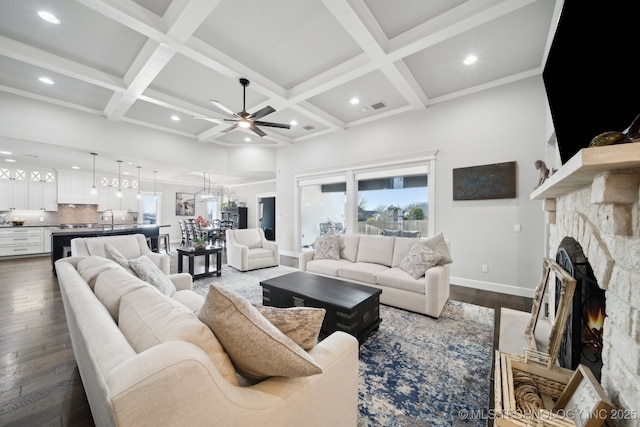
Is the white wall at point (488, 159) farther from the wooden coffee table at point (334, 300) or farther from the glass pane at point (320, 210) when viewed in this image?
the wooden coffee table at point (334, 300)

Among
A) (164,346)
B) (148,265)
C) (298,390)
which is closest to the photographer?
(164,346)

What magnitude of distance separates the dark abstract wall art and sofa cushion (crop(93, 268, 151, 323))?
4.36 metres

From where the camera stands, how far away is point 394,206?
5.11 m

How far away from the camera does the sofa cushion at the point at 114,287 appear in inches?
48.9

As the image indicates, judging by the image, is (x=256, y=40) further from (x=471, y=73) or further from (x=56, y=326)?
(x=56, y=326)

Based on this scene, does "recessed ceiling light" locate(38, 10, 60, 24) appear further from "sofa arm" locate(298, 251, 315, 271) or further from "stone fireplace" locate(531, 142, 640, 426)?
"stone fireplace" locate(531, 142, 640, 426)

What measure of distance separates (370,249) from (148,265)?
2.92 metres

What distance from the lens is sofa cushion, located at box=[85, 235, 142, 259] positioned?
11.4 feet

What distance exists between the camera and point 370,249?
393 centimetres

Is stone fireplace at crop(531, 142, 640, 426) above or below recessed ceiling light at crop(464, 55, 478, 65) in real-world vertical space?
below

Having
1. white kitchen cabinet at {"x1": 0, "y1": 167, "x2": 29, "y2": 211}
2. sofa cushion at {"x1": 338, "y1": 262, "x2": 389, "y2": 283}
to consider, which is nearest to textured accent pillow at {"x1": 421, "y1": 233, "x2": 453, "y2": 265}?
sofa cushion at {"x1": 338, "y1": 262, "x2": 389, "y2": 283}

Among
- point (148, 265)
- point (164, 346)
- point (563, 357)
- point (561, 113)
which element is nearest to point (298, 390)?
point (164, 346)

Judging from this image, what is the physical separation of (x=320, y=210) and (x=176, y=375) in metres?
5.98

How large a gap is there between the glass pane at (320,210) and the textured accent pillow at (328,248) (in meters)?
1.69
